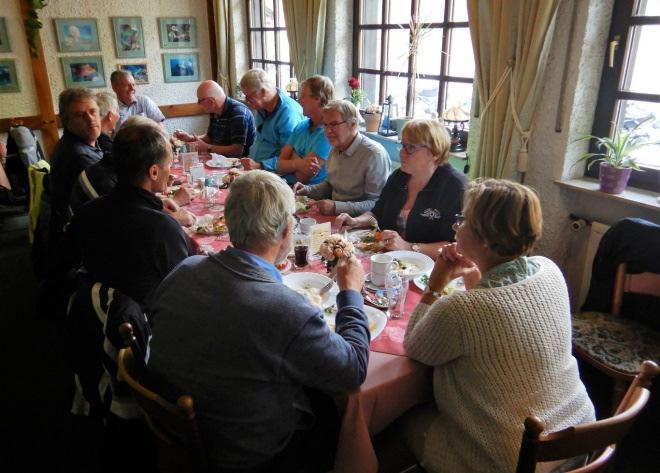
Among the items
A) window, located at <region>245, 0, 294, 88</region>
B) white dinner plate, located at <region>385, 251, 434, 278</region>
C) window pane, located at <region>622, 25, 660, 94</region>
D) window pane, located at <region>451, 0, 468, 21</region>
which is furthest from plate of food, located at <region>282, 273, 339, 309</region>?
window, located at <region>245, 0, 294, 88</region>

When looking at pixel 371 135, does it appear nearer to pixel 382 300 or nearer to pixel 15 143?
pixel 382 300

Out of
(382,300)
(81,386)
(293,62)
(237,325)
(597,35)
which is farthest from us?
(293,62)

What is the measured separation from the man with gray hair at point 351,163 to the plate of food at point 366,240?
30cm

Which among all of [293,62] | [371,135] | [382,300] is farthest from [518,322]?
[293,62]

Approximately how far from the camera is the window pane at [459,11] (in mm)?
3354

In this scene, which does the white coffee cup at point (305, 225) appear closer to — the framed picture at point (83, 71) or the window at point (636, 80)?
the window at point (636, 80)

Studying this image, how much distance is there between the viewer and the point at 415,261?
1.89 meters

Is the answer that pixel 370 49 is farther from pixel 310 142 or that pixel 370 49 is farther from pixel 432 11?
pixel 310 142

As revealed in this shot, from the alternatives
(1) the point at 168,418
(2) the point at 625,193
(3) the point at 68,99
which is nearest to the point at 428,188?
(2) the point at 625,193

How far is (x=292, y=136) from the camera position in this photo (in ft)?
11.2

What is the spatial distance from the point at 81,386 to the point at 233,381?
3.44 ft

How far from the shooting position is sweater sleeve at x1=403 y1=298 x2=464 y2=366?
1155mm

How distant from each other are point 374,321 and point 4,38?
5.82 meters

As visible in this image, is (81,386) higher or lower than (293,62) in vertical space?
lower
